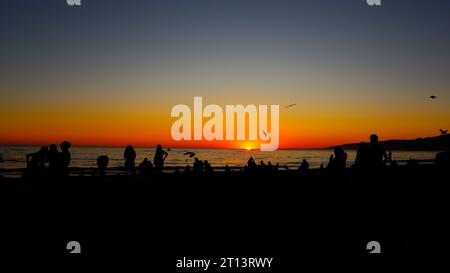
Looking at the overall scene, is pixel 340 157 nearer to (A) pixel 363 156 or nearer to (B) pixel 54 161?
(A) pixel 363 156

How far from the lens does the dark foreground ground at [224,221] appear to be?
6340 mm

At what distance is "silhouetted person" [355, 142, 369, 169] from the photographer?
11531mm

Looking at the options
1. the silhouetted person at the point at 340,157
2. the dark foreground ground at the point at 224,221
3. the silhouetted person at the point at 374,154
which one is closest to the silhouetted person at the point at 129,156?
the dark foreground ground at the point at 224,221

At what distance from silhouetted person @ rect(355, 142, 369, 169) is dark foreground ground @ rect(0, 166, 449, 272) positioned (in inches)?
16.0

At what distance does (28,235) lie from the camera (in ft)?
23.7

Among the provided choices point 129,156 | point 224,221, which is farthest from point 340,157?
point 129,156

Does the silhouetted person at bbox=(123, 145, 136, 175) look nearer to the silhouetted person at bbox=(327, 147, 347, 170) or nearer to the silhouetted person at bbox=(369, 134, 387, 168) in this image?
the silhouetted person at bbox=(327, 147, 347, 170)

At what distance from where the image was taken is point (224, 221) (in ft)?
27.7

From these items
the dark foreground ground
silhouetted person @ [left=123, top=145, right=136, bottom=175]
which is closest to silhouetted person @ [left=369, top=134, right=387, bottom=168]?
the dark foreground ground

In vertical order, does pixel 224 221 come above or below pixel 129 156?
below

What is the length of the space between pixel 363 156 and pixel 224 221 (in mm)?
5285
